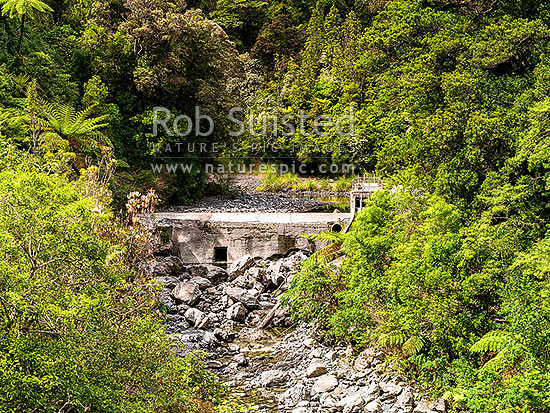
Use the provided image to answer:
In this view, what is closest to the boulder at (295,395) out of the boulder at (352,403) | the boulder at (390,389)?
the boulder at (352,403)

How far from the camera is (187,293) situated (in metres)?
12.6

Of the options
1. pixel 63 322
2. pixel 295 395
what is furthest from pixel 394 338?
pixel 63 322

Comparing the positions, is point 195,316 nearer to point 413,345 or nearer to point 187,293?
point 187,293

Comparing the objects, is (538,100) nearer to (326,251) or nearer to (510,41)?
(510,41)

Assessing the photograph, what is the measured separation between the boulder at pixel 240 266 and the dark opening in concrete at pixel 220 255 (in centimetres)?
105

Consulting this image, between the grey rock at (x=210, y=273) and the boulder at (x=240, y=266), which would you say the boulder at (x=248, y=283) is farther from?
the grey rock at (x=210, y=273)

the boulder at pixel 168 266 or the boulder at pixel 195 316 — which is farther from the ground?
the boulder at pixel 168 266

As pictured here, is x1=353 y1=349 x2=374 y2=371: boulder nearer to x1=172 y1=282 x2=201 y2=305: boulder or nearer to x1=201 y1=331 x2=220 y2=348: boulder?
x1=201 y1=331 x2=220 y2=348: boulder

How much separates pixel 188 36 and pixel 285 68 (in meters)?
14.9

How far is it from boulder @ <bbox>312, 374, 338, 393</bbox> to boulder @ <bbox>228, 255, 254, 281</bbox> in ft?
20.4

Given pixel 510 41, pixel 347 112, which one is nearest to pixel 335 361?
pixel 510 41

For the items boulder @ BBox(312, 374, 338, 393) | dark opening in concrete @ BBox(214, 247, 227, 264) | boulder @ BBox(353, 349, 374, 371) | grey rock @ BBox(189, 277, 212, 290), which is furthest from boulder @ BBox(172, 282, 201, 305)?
boulder @ BBox(353, 349, 374, 371)

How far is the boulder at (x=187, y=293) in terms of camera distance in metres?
12.5

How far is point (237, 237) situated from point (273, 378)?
748cm
